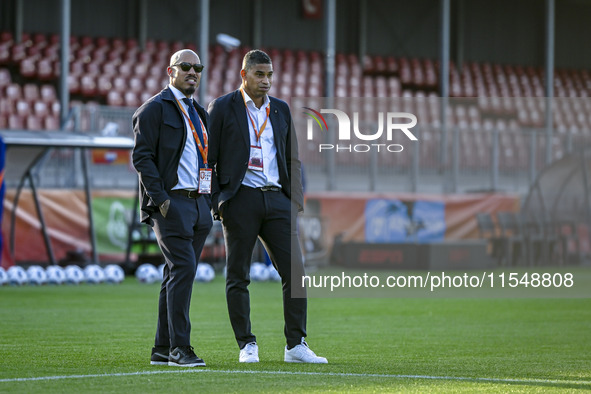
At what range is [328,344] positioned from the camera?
9.16 meters

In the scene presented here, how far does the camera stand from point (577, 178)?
820 inches

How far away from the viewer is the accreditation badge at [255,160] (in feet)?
24.7

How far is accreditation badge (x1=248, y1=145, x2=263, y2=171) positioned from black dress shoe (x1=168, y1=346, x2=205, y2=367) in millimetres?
1308

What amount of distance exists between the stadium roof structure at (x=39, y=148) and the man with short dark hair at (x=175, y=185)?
11.3m

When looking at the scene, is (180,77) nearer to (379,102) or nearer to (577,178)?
(577,178)

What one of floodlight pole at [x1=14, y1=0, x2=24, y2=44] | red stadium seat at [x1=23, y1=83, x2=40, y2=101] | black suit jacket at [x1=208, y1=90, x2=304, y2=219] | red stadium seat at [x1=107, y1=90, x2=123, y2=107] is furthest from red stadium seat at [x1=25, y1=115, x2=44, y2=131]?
black suit jacket at [x1=208, y1=90, x2=304, y2=219]

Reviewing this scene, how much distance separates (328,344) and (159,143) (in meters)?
2.75

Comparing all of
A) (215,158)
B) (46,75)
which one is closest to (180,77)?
(215,158)

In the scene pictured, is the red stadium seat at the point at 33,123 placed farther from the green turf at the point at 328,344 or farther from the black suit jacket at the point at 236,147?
the black suit jacket at the point at 236,147

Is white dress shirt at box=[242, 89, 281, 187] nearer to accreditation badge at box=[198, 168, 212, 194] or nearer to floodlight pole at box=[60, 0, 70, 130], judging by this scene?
accreditation badge at box=[198, 168, 212, 194]

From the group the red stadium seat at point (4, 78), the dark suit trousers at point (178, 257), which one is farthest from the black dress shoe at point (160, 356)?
the red stadium seat at point (4, 78)

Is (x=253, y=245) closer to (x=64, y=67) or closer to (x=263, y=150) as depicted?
(x=263, y=150)

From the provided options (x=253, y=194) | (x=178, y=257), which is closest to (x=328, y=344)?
(x=253, y=194)

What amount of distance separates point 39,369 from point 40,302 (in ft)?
23.1
